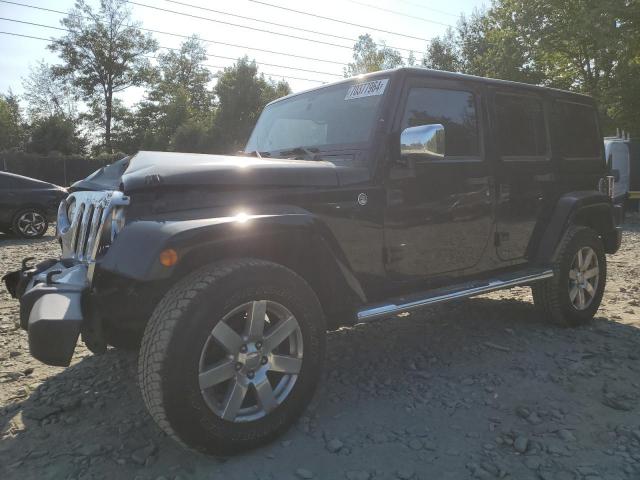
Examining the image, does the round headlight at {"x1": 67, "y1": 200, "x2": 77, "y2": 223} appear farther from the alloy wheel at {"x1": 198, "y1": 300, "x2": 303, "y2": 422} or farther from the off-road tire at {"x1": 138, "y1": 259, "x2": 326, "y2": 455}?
the alloy wheel at {"x1": 198, "y1": 300, "x2": 303, "y2": 422}

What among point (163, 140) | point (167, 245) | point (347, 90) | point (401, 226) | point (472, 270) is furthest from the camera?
point (163, 140)

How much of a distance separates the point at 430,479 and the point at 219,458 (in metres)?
0.98

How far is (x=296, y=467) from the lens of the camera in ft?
7.75

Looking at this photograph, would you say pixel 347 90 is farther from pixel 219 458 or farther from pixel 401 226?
pixel 219 458

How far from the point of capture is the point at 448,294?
3.31 m

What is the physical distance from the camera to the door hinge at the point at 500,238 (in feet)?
12.5

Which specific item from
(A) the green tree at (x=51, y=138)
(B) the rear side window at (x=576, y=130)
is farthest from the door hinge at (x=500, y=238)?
(A) the green tree at (x=51, y=138)

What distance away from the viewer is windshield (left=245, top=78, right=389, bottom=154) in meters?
3.21

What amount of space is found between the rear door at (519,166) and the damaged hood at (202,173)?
5.08ft

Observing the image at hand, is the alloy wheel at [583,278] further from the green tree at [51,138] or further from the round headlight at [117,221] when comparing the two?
the green tree at [51,138]

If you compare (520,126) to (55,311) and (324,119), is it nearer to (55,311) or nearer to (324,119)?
(324,119)

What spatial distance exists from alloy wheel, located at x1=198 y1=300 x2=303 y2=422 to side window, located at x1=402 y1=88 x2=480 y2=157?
5.03 ft

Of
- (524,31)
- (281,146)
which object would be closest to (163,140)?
(524,31)

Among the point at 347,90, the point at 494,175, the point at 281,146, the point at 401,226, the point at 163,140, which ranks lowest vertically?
the point at 401,226
